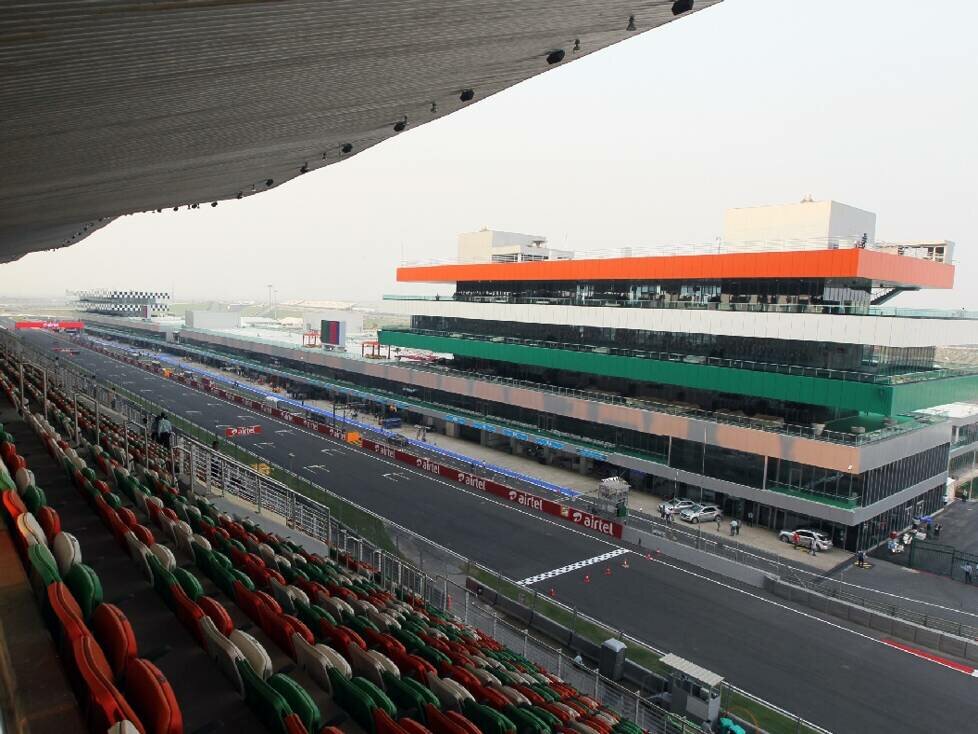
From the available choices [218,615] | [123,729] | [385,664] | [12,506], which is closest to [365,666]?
[385,664]

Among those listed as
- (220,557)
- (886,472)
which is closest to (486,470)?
(886,472)

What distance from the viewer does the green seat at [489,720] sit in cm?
751

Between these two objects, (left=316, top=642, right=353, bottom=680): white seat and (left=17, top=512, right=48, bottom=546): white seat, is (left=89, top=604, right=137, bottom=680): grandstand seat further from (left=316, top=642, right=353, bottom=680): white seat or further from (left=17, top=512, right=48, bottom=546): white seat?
(left=316, top=642, right=353, bottom=680): white seat

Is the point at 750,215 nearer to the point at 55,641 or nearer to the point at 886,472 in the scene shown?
the point at 886,472

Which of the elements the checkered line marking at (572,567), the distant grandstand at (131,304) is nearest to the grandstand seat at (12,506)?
the checkered line marking at (572,567)

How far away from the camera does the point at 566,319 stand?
44094 mm

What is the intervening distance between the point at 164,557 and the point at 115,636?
3.35 meters

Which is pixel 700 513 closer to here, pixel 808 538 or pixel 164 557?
pixel 808 538

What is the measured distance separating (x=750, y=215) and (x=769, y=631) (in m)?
24.5

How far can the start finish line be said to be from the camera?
1943 inches

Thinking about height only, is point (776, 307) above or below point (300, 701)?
above

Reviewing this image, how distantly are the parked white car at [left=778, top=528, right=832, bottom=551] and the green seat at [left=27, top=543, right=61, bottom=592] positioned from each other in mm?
31556

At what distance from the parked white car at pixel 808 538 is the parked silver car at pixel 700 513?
334 centimetres

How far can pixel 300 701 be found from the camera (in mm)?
5754
